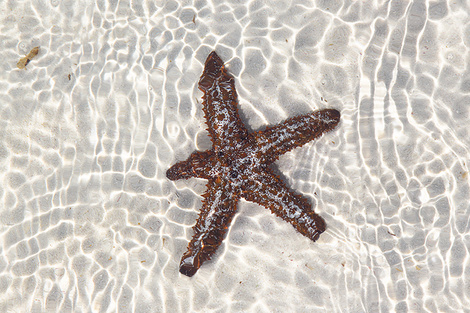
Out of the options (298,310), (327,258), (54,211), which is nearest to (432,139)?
(327,258)

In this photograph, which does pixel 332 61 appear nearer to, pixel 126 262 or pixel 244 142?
pixel 244 142

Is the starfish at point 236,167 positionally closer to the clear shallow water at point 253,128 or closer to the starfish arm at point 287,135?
the starfish arm at point 287,135

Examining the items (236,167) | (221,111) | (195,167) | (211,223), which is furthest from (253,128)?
(211,223)

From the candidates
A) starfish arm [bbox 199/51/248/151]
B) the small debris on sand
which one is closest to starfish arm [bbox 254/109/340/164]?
starfish arm [bbox 199/51/248/151]

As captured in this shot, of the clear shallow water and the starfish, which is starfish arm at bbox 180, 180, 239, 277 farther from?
the clear shallow water

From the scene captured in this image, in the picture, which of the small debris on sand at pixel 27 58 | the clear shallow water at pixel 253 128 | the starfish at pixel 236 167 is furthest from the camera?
the small debris on sand at pixel 27 58

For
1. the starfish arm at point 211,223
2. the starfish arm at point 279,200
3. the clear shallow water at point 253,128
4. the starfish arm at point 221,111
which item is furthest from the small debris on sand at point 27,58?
the starfish arm at point 279,200
